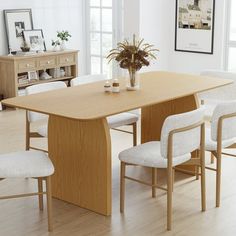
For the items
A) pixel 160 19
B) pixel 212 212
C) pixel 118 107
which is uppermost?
pixel 160 19

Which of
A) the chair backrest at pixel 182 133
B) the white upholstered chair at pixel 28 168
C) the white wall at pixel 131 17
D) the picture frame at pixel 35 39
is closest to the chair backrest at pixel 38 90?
the white upholstered chair at pixel 28 168

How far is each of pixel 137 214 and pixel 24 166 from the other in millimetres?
995

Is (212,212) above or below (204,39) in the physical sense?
below

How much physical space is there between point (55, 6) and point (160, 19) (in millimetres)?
1940

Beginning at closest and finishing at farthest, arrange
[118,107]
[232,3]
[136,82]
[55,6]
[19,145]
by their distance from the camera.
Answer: [118,107] → [136,82] → [19,145] → [232,3] → [55,6]

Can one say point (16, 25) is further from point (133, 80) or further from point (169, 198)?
point (169, 198)

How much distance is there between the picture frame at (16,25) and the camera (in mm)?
7898

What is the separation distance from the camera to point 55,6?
8.61 meters

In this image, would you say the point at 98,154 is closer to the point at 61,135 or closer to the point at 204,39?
the point at 61,135

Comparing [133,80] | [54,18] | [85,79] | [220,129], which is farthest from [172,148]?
[54,18]

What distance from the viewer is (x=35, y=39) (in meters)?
8.21

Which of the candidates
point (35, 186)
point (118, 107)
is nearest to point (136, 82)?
point (118, 107)

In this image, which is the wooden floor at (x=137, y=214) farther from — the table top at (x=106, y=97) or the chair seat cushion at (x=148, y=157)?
the table top at (x=106, y=97)

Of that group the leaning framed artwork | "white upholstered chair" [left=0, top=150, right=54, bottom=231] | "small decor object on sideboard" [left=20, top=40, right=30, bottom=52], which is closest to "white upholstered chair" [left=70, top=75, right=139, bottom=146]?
"white upholstered chair" [left=0, top=150, right=54, bottom=231]
